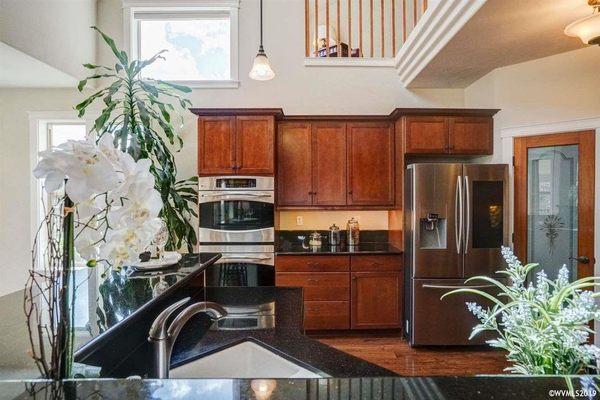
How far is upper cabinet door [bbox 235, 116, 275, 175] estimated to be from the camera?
3498 millimetres

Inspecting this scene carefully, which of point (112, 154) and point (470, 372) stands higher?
point (112, 154)

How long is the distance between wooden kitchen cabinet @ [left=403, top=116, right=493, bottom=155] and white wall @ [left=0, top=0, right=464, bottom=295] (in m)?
0.61

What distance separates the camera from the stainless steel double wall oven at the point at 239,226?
3.44m

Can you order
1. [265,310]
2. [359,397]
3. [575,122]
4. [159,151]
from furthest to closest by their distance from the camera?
[159,151] < [575,122] < [265,310] < [359,397]

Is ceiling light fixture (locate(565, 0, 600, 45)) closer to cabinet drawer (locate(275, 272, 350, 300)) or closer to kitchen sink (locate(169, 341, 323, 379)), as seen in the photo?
kitchen sink (locate(169, 341, 323, 379))

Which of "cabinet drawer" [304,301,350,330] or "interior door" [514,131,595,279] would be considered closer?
"interior door" [514,131,595,279]

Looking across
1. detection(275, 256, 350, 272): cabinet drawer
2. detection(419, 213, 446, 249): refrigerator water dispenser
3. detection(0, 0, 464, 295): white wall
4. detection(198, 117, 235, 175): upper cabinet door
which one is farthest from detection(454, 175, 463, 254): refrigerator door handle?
detection(198, 117, 235, 175): upper cabinet door

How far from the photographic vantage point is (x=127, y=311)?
45.2 inches

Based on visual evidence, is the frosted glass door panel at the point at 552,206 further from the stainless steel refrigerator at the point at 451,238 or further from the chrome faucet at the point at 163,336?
the chrome faucet at the point at 163,336

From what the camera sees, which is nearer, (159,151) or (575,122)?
(575,122)

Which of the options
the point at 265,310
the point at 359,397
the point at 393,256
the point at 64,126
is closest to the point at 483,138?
the point at 393,256

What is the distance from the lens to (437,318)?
323cm

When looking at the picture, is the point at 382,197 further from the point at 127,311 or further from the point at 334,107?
the point at 127,311

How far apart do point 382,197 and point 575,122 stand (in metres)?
1.88
